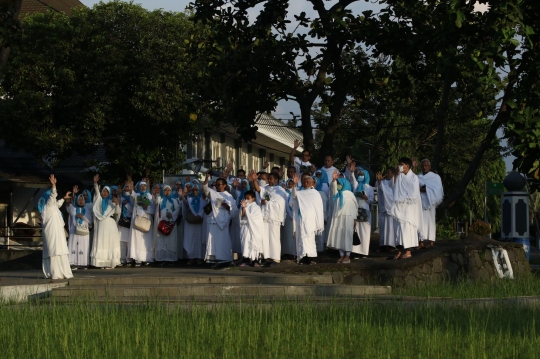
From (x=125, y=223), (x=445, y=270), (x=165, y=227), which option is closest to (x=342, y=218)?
(x=445, y=270)

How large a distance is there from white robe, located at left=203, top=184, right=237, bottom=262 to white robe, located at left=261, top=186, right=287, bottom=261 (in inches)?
36.0

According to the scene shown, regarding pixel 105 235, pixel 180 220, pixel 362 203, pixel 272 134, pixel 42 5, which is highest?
pixel 42 5

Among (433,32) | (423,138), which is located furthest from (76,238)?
(423,138)

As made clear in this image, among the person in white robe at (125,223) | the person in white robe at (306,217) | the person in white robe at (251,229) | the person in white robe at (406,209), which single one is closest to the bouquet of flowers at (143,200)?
the person in white robe at (125,223)

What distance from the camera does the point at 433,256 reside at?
19.4 meters

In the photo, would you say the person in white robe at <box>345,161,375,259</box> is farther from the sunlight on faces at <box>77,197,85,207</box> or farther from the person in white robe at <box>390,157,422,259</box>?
the sunlight on faces at <box>77,197,85,207</box>

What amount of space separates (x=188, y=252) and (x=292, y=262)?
106 inches

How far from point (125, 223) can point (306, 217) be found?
461 cm

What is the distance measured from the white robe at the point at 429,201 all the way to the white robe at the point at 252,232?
3252 millimetres

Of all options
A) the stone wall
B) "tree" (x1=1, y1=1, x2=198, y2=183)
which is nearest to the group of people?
the stone wall

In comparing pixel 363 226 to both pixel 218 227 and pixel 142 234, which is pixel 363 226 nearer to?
pixel 218 227

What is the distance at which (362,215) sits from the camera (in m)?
20.2

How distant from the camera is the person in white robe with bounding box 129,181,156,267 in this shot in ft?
72.6

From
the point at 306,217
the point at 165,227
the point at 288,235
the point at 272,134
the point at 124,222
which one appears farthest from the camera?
the point at 272,134
